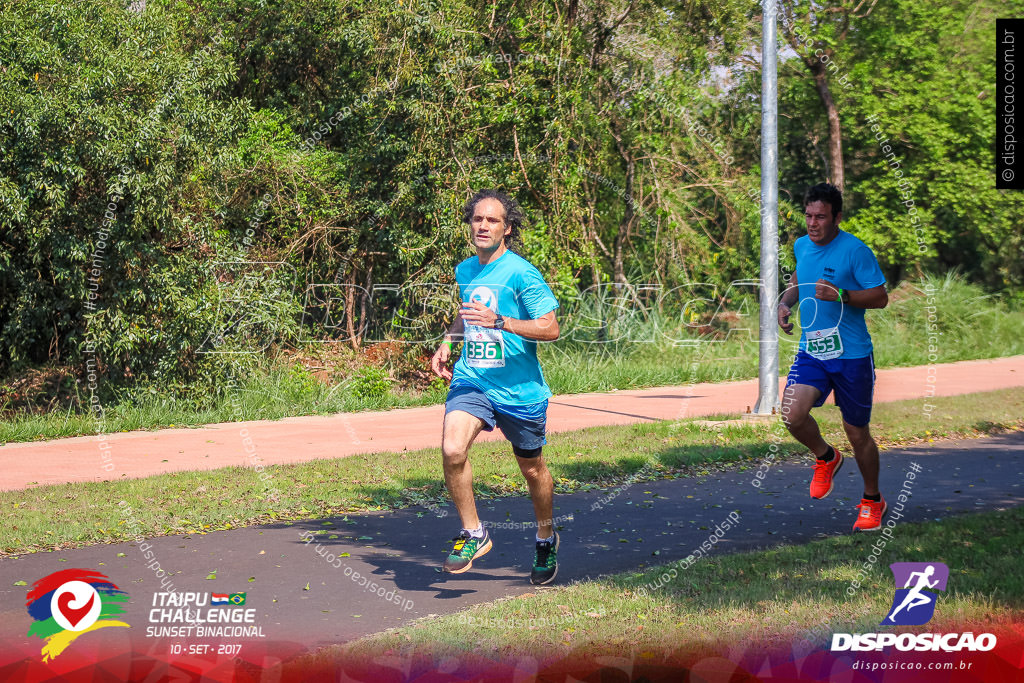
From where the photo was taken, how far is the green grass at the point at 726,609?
14.5ft

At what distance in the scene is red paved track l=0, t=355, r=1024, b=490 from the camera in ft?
30.3

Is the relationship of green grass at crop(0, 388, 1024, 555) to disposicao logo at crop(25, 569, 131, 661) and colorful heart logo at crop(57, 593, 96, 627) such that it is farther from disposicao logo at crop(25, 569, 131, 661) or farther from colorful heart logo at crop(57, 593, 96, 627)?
colorful heart logo at crop(57, 593, 96, 627)

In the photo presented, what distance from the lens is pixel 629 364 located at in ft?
53.4

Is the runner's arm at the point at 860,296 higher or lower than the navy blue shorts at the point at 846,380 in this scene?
higher

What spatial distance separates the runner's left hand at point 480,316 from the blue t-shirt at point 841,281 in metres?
2.37

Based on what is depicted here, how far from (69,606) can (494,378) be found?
239cm

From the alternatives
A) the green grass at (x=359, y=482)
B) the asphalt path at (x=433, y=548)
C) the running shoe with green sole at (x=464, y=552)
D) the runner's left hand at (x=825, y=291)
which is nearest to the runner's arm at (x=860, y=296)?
the runner's left hand at (x=825, y=291)

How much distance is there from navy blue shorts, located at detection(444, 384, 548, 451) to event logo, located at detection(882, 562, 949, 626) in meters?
1.94

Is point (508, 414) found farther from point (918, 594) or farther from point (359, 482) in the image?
point (359, 482)

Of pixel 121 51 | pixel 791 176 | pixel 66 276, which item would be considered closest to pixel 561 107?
pixel 121 51

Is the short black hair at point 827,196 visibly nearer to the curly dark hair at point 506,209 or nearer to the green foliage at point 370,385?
the curly dark hair at point 506,209

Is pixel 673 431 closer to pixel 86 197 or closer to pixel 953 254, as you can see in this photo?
pixel 86 197

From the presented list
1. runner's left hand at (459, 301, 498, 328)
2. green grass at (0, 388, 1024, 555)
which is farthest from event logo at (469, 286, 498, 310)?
green grass at (0, 388, 1024, 555)

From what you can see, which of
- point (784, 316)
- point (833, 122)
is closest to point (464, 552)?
point (784, 316)
